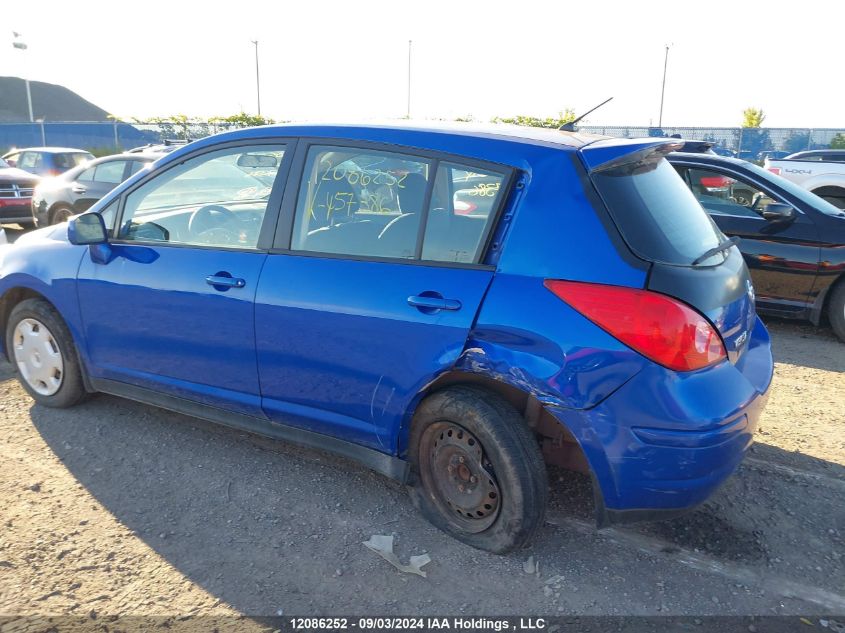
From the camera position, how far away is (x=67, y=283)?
3.92 meters

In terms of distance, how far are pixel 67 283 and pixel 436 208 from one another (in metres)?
2.34

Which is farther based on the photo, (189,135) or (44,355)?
(189,135)

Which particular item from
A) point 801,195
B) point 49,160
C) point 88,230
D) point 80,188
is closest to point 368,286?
point 88,230

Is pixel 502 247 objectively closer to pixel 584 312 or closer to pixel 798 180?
pixel 584 312

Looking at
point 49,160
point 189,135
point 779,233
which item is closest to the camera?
point 779,233

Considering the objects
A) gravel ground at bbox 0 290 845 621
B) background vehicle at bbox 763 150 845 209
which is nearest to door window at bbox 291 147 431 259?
gravel ground at bbox 0 290 845 621

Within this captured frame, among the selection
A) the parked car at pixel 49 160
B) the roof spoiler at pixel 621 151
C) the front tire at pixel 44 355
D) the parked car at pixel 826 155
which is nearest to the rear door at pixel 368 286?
the roof spoiler at pixel 621 151

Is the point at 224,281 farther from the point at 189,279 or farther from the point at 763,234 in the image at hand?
the point at 763,234

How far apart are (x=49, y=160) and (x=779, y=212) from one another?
550 inches

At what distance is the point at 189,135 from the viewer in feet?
95.4

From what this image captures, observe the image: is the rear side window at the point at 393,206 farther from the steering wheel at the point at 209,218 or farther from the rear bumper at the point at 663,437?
the rear bumper at the point at 663,437

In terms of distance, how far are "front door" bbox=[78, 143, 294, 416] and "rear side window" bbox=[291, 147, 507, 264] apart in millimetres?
211

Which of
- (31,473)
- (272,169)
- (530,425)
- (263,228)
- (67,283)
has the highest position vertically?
(272,169)

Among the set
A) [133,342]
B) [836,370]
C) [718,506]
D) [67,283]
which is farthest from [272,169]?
[836,370]
